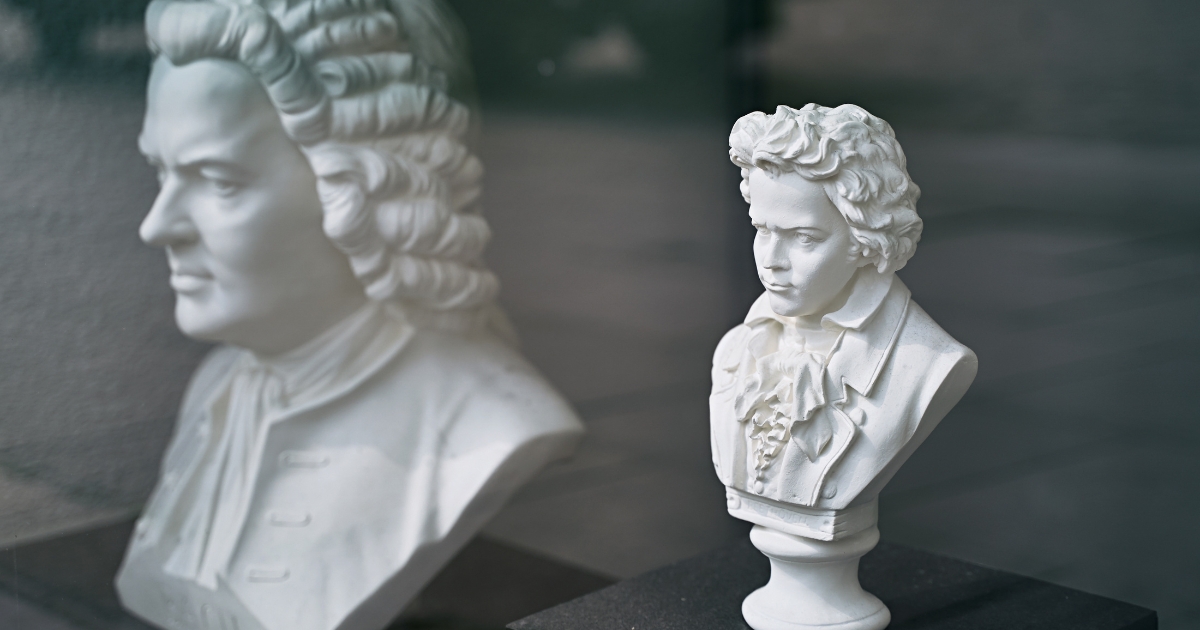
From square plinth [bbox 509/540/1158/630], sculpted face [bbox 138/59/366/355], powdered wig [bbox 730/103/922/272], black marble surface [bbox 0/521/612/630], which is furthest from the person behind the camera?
black marble surface [bbox 0/521/612/630]

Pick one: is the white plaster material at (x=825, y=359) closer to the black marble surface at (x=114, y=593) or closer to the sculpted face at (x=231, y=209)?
the sculpted face at (x=231, y=209)

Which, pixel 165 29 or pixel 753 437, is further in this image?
pixel 165 29

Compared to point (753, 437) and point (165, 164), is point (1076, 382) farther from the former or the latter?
point (165, 164)

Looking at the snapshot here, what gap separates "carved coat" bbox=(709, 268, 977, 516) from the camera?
179 centimetres

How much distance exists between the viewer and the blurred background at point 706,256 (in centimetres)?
255

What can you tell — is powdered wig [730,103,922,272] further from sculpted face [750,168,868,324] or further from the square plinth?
the square plinth

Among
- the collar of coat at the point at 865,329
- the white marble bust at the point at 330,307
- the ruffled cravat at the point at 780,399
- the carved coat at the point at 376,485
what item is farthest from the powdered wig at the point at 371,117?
the collar of coat at the point at 865,329

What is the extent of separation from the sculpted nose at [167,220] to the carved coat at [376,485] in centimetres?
48

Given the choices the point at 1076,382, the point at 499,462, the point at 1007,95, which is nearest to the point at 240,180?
the point at 499,462

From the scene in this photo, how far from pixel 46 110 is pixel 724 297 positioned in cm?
183

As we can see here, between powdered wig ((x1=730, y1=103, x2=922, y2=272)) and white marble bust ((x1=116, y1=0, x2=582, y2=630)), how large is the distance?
1.07 metres

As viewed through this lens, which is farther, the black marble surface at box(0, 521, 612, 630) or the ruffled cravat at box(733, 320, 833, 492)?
the black marble surface at box(0, 521, 612, 630)

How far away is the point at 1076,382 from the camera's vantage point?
267 centimetres

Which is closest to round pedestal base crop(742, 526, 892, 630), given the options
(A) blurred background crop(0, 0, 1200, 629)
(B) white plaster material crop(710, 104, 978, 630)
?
(B) white plaster material crop(710, 104, 978, 630)
